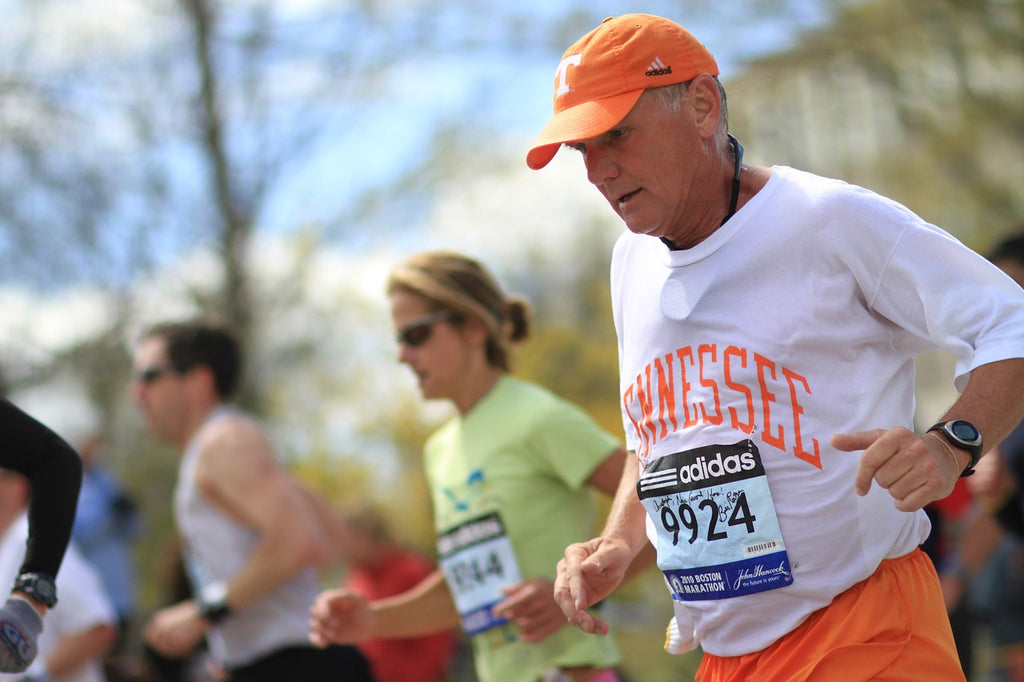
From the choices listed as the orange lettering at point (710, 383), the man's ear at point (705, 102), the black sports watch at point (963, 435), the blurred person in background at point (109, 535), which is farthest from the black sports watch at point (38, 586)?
the blurred person in background at point (109, 535)

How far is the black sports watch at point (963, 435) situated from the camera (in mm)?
2008

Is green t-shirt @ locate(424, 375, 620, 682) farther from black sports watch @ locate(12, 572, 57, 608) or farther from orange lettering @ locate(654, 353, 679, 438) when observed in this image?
black sports watch @ locate(12, 572, 57, 608)

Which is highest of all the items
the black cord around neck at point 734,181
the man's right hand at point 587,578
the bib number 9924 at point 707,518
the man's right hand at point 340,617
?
the black cord around neck at point 734,181

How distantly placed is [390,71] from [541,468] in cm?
971

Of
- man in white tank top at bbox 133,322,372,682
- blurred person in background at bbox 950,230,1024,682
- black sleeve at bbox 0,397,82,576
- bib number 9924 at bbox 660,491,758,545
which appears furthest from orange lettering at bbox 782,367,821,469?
man in white tank top at bbox 133,322,372,682

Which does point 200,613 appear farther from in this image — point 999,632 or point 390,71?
point 390,71

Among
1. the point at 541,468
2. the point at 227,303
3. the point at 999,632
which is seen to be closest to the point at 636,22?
the point at 541,468

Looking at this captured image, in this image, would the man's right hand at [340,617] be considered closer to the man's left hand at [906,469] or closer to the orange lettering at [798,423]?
the orange lettering at [798,423]

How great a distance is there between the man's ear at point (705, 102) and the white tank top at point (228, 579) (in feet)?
9.28

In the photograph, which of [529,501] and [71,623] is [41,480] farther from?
[71,623]

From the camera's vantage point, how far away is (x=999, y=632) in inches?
257

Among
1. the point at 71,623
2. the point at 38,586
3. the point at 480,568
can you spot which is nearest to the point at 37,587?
the point at 38,586

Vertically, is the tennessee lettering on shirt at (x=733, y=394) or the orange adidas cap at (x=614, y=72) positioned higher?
the orange adidas cap at (x=614, y=72)

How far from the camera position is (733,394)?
233 centimetres
